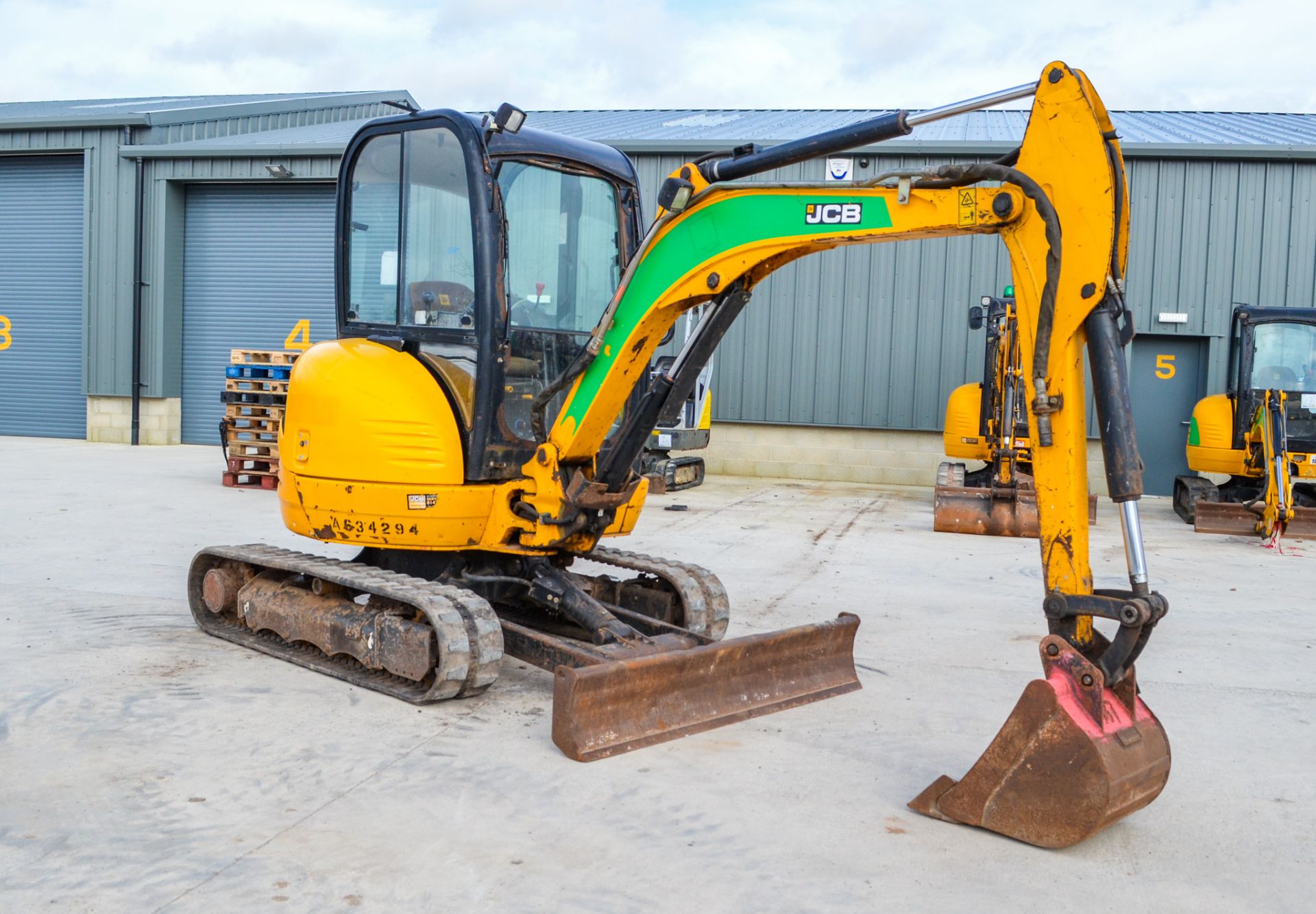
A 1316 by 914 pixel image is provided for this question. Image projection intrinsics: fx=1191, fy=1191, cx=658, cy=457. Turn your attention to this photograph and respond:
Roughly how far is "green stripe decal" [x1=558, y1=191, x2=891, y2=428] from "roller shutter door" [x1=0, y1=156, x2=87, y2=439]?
65.1 feet

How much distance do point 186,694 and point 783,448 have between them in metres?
14.1

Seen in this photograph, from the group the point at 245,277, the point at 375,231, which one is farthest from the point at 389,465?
the point at 245,277

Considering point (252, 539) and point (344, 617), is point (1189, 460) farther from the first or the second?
point (344, 617)

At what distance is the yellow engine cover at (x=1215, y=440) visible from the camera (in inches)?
570

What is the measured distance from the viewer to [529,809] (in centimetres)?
439

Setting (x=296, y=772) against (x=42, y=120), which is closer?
(x=296, y=772)

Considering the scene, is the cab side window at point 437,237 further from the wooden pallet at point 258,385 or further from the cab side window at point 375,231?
the wooden pallet at point 258,385

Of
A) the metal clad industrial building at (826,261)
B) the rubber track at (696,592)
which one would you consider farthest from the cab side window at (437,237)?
the metal clad industrial building at (826,261)

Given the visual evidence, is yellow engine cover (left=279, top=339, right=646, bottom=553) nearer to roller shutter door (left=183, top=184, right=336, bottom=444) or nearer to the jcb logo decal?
the jcb logo decal

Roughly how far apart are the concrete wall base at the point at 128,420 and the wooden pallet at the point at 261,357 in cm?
606

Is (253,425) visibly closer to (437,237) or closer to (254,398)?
(254,398)

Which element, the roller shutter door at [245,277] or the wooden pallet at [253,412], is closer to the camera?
the wooden pallet at [253,412]

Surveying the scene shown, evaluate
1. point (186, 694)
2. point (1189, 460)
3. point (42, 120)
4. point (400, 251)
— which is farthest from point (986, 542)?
point (42, 120)

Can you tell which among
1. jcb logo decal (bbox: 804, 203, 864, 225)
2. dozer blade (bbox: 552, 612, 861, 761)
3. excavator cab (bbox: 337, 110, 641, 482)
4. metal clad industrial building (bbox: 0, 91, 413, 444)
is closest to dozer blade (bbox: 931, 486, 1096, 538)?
dozer blade (bbox: 552, 612, 861, 761)
